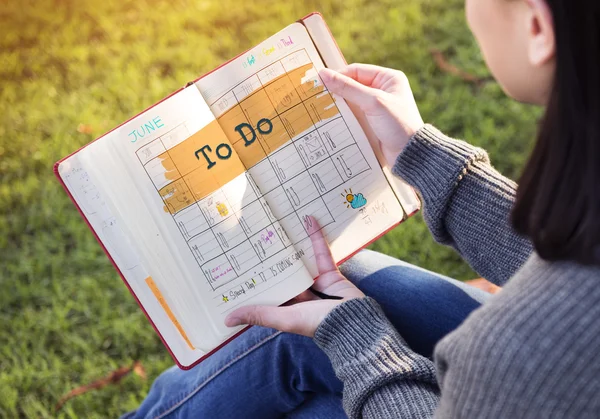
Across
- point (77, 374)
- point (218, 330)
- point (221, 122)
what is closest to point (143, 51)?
point (77, 374)

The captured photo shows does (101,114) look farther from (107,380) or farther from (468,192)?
(468,192)

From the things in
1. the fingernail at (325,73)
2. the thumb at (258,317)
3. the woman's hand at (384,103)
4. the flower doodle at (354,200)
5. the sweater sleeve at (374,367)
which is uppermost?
the fingernail at (325,73)

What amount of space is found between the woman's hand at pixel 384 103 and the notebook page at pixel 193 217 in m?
0.19

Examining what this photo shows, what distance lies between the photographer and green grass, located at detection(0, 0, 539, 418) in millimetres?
1456

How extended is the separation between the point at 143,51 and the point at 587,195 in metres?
1.60

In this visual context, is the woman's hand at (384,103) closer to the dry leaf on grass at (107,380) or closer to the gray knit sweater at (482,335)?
the gray knit sweater at (482,335)

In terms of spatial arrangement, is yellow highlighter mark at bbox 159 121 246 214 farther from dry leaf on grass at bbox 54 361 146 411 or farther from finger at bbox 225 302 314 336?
dry leaf on grass at bbox 54 361 146 411

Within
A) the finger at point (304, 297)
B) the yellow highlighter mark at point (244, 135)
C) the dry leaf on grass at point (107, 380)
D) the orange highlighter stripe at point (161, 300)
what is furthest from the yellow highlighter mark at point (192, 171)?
the dry leaf on grass at point (107, 380)

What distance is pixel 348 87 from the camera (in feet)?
3.11

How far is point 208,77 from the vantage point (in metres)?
0.93

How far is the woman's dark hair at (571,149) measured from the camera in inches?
21.5

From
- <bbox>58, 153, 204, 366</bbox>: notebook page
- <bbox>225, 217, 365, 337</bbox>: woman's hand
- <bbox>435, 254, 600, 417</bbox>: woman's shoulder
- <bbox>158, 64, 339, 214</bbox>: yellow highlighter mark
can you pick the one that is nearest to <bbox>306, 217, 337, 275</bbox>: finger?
<bbox>225, 217, 365, 337</bbox>: woman's hand

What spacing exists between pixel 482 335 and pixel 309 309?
1.14ft

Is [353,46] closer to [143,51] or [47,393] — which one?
[143,51]
